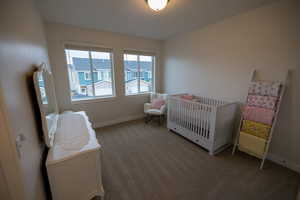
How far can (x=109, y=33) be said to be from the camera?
3.15 metres

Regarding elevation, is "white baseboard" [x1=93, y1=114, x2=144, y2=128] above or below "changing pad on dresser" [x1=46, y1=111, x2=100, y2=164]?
below

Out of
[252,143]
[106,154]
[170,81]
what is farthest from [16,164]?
[170,81]

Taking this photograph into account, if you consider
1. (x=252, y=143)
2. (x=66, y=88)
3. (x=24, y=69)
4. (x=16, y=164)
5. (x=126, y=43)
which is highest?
(x=126, y=43)

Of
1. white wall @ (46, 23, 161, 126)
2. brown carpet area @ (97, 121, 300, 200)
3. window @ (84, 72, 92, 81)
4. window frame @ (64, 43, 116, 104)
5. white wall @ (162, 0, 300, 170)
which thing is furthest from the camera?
window @ (84, 72, 92, 81)

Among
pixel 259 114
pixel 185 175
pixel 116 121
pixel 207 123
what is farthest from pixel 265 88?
pixel 116 121

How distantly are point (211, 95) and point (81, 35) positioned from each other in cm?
328

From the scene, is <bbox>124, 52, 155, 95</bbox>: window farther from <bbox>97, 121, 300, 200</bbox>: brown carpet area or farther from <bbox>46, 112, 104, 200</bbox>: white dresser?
<bbox>46, 112, 104, 200</bbox>: white dresser

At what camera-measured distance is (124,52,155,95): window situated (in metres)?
3.68

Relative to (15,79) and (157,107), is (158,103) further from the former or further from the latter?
(15,79)

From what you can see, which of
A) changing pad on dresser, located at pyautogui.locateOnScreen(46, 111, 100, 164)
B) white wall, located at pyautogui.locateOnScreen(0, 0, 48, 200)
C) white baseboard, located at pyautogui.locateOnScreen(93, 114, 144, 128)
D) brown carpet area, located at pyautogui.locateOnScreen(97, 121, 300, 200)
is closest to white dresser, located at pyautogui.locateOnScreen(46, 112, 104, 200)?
changing pad on dresser, located at pyautogui.locateOnScreen(46, 111, 100, 164)

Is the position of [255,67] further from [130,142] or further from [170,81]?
[130,142]

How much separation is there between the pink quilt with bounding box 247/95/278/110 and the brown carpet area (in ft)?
3.06

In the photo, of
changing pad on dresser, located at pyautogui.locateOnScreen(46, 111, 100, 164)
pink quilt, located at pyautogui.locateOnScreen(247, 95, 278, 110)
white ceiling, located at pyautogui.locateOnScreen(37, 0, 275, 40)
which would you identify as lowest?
changing pad on dresser, located at pyautogui.locateOnScreen(46, 111, 100, 164)

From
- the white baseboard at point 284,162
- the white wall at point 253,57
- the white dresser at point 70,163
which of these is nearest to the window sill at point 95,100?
the white dresser at point 70,163
